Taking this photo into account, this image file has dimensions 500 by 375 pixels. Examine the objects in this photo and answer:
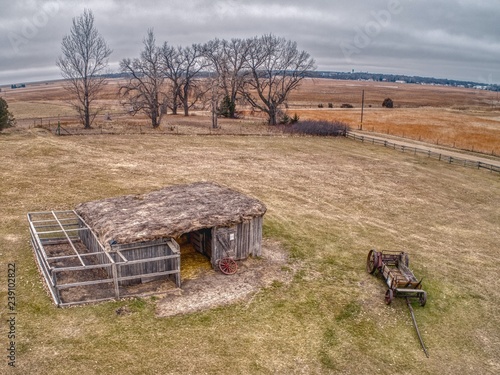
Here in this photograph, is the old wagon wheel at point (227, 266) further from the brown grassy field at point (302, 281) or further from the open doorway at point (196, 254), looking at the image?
the brown grassy field at point (302, 281)

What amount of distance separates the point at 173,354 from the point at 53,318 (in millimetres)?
4372

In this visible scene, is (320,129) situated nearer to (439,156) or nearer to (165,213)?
(439,156)

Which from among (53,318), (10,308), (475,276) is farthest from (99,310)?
(475,276)

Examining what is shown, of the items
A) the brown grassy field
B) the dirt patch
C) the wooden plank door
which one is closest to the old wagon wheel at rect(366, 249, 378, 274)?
the brown grassy field

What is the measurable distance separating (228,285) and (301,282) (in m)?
3.11

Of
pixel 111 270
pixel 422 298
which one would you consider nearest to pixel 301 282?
pixel 422 298

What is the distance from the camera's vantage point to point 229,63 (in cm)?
7394

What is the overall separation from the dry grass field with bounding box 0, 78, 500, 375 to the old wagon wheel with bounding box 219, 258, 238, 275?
1.85 metres

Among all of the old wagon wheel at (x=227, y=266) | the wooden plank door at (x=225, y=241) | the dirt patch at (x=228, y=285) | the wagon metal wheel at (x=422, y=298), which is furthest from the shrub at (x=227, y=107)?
the wagon metal wheel at (x=422, y=298)

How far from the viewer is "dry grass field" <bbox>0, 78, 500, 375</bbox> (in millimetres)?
12109

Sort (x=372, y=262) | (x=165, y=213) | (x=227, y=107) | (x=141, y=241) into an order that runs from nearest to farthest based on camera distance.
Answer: (x=141, y=241) → (x=165, y=213) → (x=372, y=262) → (x=227, y=107)

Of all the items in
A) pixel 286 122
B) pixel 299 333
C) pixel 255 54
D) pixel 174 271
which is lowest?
pixel 299 333

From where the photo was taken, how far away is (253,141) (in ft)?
162

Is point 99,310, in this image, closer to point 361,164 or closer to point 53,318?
point 53,318
